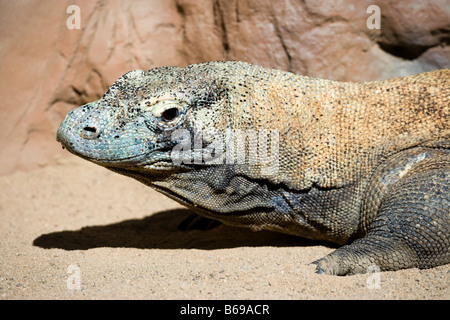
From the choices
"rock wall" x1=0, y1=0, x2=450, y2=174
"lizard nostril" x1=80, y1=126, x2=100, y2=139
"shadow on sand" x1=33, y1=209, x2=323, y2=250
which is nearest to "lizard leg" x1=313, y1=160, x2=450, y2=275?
"shadow on sand" x1=33, y1=209, x2=323, y2=250

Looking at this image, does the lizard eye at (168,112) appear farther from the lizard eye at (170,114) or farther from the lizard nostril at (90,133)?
the lizard nostril at (90,133)

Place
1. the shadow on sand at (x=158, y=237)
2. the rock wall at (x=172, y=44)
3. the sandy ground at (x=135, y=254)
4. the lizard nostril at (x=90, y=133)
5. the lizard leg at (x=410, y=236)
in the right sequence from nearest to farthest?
the sandy ground at (x=135, y=254) < the lizard leg at (x=410, y=236) < the lizard nostril at (x=90, y=133) < the shadow on sand at (x=158, y=237) < the rock wall at (x=172, y=44)

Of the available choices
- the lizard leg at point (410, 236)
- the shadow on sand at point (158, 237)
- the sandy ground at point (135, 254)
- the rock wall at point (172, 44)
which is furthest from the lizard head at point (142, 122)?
the rock wall at point (172, 44)

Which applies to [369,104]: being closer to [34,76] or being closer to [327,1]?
[327,1]

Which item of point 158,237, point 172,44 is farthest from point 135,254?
point 172,44

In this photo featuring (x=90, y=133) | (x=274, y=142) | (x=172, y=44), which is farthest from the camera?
(x=172, y=44)

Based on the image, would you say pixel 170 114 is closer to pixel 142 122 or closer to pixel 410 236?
pixel 142 122

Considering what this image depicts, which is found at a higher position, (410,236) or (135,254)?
(410,236)
